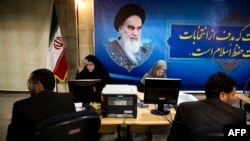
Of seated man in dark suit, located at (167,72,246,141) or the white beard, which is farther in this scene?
the white beard

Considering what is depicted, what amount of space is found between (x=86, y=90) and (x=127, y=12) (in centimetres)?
224

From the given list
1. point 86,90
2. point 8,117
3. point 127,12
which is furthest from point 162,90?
point 8,117

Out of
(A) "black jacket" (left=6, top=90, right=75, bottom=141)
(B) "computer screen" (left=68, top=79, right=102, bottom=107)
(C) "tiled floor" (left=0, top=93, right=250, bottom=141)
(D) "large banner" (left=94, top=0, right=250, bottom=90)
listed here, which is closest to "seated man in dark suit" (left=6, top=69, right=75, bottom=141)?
(A) "black jacket" (left=6, top=90, right=75, bottom=141)

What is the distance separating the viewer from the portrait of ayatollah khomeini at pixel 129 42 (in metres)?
4.22

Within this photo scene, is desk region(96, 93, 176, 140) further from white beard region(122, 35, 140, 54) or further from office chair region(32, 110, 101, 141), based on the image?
white beard region(122, 35, 140, 54)

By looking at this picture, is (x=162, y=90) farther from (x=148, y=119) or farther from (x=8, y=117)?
(x=8, y=117)

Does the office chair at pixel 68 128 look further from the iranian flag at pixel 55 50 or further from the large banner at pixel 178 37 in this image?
the large banner at pixel 178 37

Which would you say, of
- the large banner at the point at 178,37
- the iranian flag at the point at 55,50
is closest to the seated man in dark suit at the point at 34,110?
the iranian flag at the point at 55,50

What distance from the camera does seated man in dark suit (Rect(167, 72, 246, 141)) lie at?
156 centimetres

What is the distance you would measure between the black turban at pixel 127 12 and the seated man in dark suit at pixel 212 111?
2.69 metres

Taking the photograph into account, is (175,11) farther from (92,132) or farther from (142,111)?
(92,132)

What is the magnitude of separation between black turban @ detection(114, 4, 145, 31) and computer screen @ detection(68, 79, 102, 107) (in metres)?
2.10

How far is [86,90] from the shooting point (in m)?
2.40

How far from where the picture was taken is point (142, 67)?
4477mm
